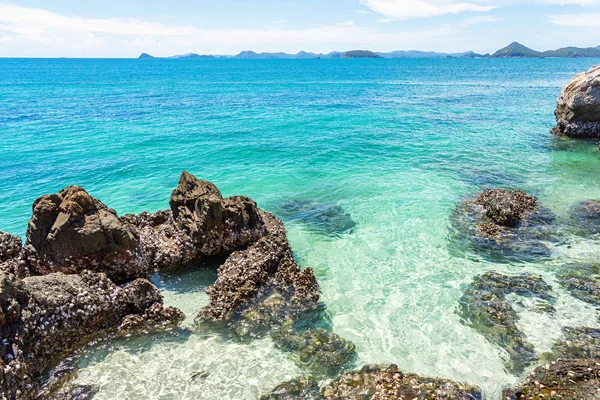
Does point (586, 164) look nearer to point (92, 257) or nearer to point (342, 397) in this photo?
point (342, 397)

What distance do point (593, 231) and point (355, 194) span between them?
11.8 meters

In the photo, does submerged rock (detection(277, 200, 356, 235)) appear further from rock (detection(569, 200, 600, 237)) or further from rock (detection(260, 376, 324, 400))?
rock (detection(569, 200, 600, 237))

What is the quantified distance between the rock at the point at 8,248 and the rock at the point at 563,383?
50.7ft

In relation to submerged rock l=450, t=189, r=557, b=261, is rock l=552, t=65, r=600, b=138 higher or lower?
higher

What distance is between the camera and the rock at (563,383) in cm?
891

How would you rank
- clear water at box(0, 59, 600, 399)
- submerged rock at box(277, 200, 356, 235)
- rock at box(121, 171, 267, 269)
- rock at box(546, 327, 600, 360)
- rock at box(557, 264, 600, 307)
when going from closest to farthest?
rock at box(546, 327, 600, 360)
clear water at box(0, 59, 600, 399)
rock at box(557, 264, 600, 307)
rock at box(121, 171, 267, 269)
submerged rock at box(277, 200, 356, 235)

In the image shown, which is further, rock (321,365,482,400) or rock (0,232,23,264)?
rock (0,232,23,264)

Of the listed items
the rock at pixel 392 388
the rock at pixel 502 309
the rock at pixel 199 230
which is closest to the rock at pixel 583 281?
the rock at pixel 502 309

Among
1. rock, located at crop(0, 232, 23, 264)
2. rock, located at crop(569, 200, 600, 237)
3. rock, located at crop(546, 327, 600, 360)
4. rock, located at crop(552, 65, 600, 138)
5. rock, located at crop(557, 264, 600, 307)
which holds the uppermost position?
rock, located at crop(552, 65, 600, 138)

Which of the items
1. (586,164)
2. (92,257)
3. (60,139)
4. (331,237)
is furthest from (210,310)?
(60,139)

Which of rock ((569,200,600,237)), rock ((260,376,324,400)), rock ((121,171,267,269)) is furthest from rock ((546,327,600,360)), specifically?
rock ((121,171,267,269))

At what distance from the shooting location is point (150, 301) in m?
12.6

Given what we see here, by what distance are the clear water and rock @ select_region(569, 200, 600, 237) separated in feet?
3.23

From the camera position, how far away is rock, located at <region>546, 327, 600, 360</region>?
34.7 feet
